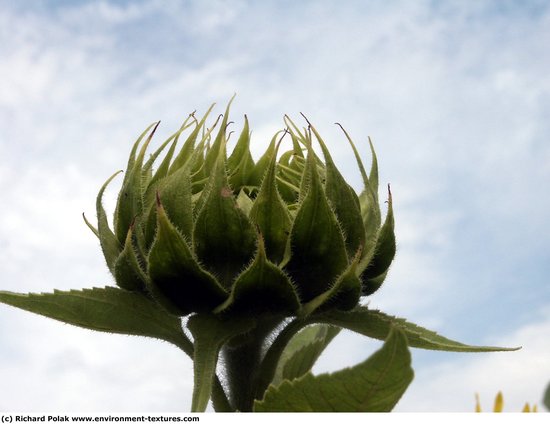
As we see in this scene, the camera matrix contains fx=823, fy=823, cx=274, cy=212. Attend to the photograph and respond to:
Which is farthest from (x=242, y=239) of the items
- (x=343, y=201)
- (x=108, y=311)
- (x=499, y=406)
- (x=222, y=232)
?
(x=499, y=406)

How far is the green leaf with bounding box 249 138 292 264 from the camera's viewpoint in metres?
2.53

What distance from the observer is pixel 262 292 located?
257 cm

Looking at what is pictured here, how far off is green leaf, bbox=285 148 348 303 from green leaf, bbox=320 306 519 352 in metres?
0.16

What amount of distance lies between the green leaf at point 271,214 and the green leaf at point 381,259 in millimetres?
318

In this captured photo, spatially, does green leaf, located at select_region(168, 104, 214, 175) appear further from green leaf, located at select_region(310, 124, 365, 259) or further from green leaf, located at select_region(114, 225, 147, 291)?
green leaf, located at select_region(310, 124, 365, 259)

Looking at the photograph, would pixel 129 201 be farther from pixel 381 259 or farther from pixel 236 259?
pixel 381 259

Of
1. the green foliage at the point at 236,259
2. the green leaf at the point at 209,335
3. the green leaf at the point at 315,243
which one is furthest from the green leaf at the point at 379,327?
the green leaf at the point at 209,335


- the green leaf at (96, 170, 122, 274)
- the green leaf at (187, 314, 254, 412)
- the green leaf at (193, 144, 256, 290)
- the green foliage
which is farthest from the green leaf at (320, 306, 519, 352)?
the green leaf at (96, 170, 122, 274)

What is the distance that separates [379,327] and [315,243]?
445 millimetres

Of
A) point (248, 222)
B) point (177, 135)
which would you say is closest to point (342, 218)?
point (248, 222)

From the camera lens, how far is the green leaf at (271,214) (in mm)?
2531

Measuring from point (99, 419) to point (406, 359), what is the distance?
4.02ft

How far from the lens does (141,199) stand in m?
2.71

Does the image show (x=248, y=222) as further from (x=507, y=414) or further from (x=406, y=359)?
(x=507, y=414)
